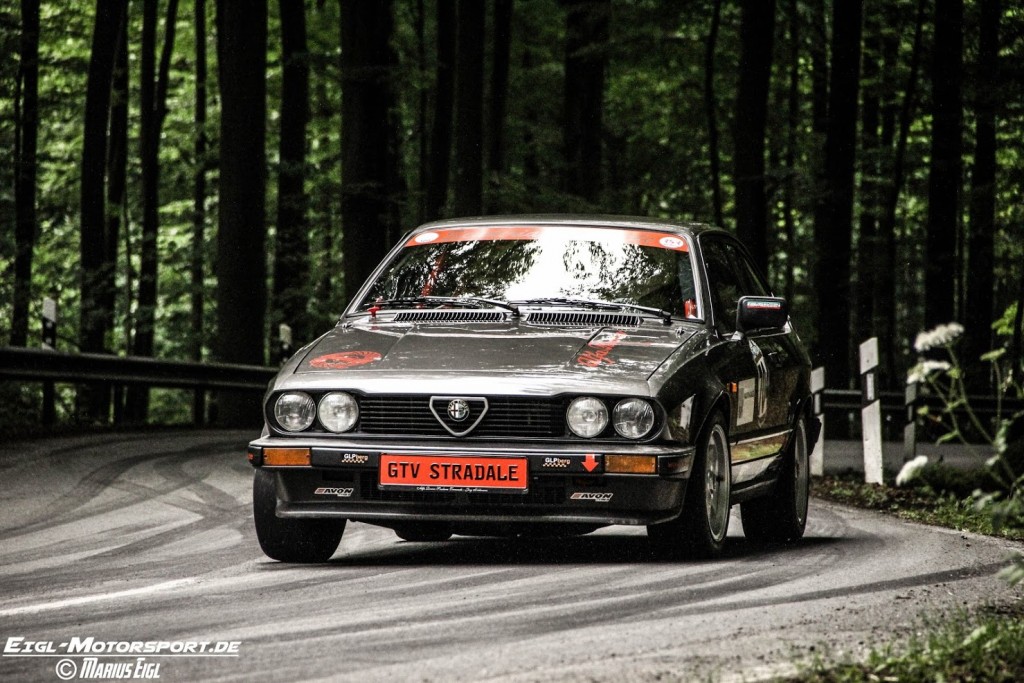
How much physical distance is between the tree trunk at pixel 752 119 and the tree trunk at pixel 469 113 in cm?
378

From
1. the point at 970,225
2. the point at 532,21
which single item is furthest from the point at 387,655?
the point at 532,21

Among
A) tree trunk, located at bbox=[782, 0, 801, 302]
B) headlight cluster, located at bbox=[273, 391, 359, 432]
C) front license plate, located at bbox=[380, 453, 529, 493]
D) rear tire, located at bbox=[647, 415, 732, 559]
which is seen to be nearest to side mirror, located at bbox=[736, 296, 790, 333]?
rear tire, located at bbox=[647, 415, 732, 559]

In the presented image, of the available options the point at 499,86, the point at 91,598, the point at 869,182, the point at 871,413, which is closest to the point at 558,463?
the point at 91,598

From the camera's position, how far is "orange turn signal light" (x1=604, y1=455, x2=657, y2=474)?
7254mm

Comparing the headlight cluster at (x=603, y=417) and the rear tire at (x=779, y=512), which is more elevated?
the headlight cluster at (x=603, y=417)

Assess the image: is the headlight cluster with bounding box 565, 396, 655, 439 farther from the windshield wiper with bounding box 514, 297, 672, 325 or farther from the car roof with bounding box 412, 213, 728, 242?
the car roof with bounding box 412, 213, 728, 242

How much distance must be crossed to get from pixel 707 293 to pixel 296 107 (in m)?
22.2

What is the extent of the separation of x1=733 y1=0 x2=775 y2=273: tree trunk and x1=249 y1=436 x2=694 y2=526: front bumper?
16434mm

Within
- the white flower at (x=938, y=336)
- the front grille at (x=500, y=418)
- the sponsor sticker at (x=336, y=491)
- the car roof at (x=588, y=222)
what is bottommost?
the sponsor sticker at (x=336, y=491)

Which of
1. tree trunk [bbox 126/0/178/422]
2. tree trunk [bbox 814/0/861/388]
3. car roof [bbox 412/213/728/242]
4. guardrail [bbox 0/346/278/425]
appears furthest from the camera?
tree trunk [bbox 126/0/178/422]

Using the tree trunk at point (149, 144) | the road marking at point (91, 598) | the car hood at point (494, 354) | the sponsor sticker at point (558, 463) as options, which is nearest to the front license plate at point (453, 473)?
the sponsor sticker at point (558, 463)

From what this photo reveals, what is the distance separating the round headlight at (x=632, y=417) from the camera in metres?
7.33

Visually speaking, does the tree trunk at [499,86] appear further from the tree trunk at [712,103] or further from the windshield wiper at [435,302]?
the windshield wiper at [435,302]

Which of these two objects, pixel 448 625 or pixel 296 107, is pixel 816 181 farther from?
pixel 448 625
